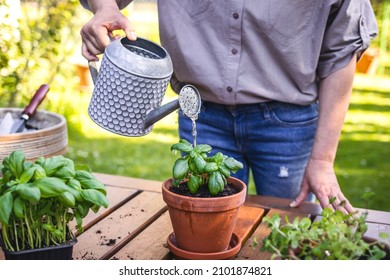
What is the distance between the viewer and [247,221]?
1460mm

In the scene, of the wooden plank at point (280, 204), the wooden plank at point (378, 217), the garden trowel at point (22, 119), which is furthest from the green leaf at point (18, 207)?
the wooden plank at point (378, 217)

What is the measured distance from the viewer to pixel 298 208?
62.1 inches

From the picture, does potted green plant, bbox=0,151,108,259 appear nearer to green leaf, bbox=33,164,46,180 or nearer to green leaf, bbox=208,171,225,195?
green leaf, bbox=33,164,46,180

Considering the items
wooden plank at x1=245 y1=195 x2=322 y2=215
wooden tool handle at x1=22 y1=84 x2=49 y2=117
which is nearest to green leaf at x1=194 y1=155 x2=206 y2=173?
wooden plank at x1=245 y1=195 x2=322 y2=215

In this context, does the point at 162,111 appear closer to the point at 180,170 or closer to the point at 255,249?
the point at 180,170

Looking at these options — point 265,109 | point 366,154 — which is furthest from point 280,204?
point 366,154

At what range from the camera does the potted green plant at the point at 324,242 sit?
0.95 m

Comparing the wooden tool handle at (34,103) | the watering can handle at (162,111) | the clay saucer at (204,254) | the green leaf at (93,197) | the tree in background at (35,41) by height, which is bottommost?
the tree in background at (35,41)

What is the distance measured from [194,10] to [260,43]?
221 millimetres

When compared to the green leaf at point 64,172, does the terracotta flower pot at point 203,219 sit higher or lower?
lower

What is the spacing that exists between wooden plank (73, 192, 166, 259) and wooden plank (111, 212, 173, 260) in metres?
0.03

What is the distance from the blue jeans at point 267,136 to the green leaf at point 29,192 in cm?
92

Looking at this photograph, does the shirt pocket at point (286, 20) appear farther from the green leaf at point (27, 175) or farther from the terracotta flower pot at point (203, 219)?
the green leaf at point (27, 175)

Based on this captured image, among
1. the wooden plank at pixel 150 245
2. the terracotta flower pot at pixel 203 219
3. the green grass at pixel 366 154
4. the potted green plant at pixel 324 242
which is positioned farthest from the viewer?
the green grass at pixel 366 154
